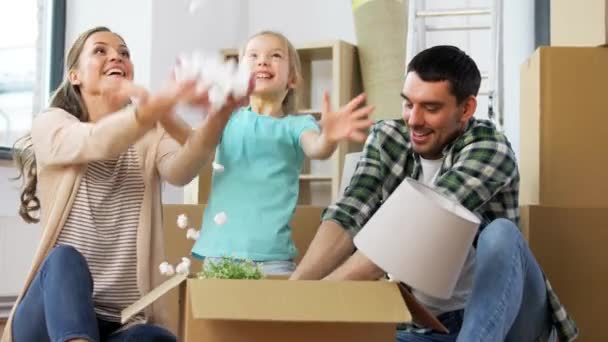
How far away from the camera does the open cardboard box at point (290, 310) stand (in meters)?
1.08

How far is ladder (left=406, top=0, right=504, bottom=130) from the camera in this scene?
2.94 metres

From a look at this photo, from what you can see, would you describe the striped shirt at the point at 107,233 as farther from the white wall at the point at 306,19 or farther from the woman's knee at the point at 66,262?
the white wall at the point at 306,19

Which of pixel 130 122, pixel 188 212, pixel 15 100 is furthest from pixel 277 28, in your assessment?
pixel 130 122

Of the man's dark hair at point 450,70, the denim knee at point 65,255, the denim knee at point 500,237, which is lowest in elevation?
the denim knee at point 65,255

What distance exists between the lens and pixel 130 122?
1.37 metres

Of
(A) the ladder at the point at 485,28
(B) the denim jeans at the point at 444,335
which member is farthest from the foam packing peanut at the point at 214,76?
(A) the ladder at the point at 485,28

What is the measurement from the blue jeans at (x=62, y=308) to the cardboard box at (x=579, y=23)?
1069mm

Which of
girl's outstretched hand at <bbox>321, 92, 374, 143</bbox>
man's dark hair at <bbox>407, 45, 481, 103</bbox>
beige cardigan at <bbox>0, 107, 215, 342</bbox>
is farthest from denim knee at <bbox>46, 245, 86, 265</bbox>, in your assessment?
man's dark hair at <bbox>407, 45, 481, 103</bbox>

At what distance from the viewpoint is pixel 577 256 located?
169 centimetres

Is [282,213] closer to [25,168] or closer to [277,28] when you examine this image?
[25,168]

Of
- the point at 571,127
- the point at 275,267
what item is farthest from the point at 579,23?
the point at 275,267

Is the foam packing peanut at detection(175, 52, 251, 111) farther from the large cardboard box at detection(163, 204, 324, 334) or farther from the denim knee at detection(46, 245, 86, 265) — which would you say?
the large cardboard box at detection(163, 204, 324, 334)

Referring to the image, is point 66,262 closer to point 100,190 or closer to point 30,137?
point 100,190

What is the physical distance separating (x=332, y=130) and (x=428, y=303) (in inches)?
14.0
